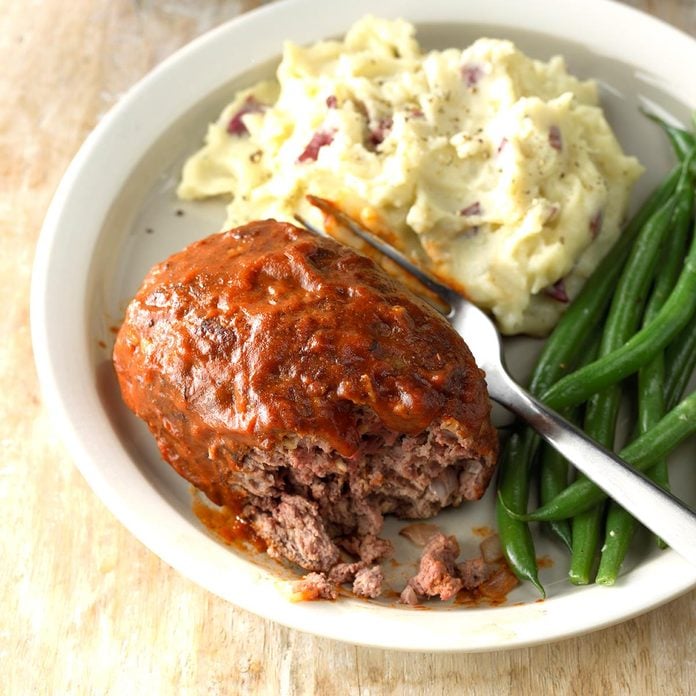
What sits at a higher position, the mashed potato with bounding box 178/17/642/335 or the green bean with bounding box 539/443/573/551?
the mashed potato with bounding box 178/17/642/335

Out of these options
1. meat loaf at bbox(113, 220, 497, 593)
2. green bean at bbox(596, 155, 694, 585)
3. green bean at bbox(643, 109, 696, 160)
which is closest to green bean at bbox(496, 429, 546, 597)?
meat loaf at bbox(113, 220, 497, 593)

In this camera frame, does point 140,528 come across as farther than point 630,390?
No

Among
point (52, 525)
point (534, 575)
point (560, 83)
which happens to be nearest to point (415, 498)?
point (534, 575)

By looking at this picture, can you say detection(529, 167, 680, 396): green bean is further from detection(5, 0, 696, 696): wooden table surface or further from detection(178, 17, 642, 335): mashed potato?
detection(5, 0, 696, 696): wooden table surface

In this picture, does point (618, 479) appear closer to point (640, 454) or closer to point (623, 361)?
point (640, 454)

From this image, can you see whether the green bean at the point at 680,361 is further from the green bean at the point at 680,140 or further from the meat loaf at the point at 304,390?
the green bean at the point at 680,140

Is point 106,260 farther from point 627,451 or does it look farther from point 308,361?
point 627,451

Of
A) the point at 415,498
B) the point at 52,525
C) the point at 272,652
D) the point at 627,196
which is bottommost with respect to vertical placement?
the point at 52,525
